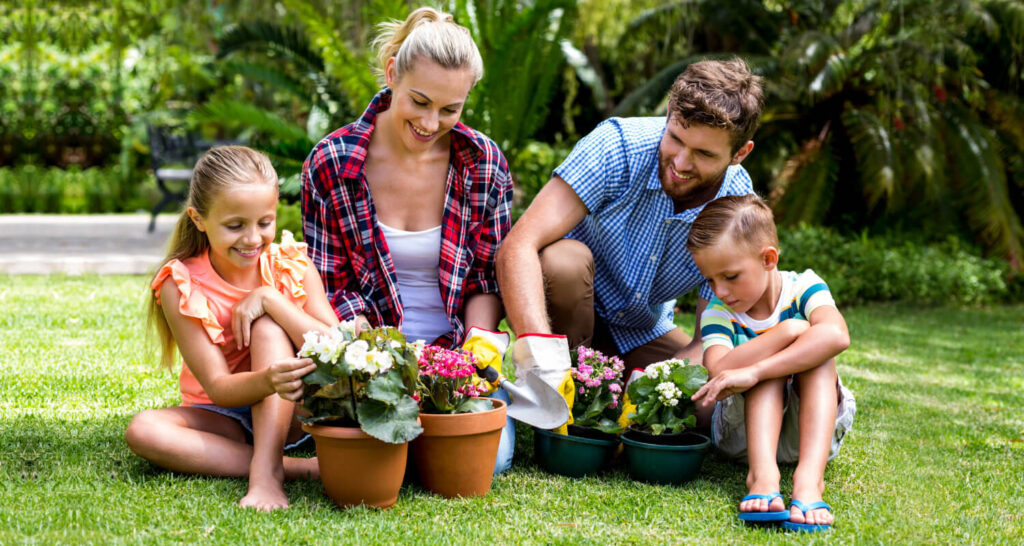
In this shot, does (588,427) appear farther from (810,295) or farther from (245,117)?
(245,117)

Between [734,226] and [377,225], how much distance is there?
3.67ft

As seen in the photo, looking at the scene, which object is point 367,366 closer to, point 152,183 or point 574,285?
point 574,285

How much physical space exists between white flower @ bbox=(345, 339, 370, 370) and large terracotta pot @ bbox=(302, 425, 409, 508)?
0.19 meters

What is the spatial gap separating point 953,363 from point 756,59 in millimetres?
A: 3838

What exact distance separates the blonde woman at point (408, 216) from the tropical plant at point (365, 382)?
62cm

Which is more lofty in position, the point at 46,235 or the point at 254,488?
the point at 254,488

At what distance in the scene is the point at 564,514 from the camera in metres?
2.36

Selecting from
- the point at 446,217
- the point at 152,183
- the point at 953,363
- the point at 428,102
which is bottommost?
the point at 152,183

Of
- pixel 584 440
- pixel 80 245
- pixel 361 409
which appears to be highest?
pixel 361 409

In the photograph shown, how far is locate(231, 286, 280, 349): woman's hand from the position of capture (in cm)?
248

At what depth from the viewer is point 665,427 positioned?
2.63 m

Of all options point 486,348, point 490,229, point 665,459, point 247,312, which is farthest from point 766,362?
point 247,312

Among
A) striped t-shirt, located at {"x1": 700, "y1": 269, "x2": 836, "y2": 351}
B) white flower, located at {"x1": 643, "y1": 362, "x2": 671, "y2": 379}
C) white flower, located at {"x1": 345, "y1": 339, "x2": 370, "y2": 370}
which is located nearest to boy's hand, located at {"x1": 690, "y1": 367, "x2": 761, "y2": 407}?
white flower, located at {"x1": 643, "y1": 362, "x2": 671, "y2": 379}

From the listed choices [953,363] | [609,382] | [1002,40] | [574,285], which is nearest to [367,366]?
[609,382]
